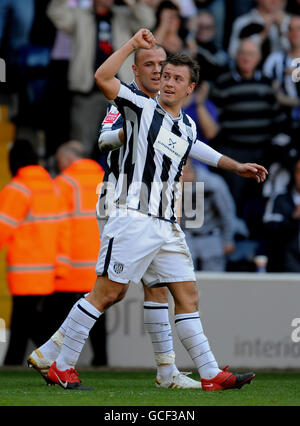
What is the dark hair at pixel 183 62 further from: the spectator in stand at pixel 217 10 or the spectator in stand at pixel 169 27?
the spectator in stand at pixel 217 10

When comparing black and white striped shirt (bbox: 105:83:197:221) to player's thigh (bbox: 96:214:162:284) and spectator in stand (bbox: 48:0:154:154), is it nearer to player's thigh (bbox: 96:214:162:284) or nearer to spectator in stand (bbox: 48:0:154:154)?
player's thigh (bbox: 96:214:162:284)

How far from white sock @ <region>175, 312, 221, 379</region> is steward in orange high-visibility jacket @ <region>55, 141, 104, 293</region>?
9.97 ft

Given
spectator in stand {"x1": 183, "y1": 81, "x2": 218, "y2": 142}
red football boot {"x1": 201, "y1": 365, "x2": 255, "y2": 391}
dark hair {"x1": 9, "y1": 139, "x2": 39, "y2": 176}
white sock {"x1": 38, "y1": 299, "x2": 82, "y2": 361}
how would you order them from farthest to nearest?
spectator in stand {"x1": 183, "y1": 81, "x2": 218, "y2": 142} → dark hair {"x1": 9, "y1": 139, "x2": 39, "y2": 176} → white sock {"x1": 38, "y1": 299, "x2": 82, "y2": 361} → red football boot {"x1": 201, "y1": 365, "x2": 255, "y2": 391}

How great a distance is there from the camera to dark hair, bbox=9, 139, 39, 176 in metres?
9.12

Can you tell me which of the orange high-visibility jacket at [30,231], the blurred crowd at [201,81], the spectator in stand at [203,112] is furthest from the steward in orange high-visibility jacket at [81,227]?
the spectator in stand at [203,112]

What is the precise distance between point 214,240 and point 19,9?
351 centimetres

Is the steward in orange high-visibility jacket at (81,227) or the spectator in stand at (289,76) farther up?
the spectator in stand at (289,76)

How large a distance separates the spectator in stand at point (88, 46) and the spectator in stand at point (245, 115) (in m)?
1.30

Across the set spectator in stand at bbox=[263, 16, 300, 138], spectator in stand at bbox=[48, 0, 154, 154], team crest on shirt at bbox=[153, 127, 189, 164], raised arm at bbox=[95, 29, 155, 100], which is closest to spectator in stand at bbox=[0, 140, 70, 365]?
spectator in stand at bbox=[48, 0, 154, 154]

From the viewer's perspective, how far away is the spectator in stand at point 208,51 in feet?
38.5

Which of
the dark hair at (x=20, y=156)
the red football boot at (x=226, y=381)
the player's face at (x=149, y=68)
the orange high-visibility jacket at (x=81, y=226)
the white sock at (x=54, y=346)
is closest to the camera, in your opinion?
the red football boot at (x=226, y=381)

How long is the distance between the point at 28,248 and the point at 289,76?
417 cm

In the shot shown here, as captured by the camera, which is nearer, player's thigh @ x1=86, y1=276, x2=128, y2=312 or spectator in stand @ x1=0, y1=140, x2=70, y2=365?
player's thigh @ x1=86, y1=276, x2=128, y2=312

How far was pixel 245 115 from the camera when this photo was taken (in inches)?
455
